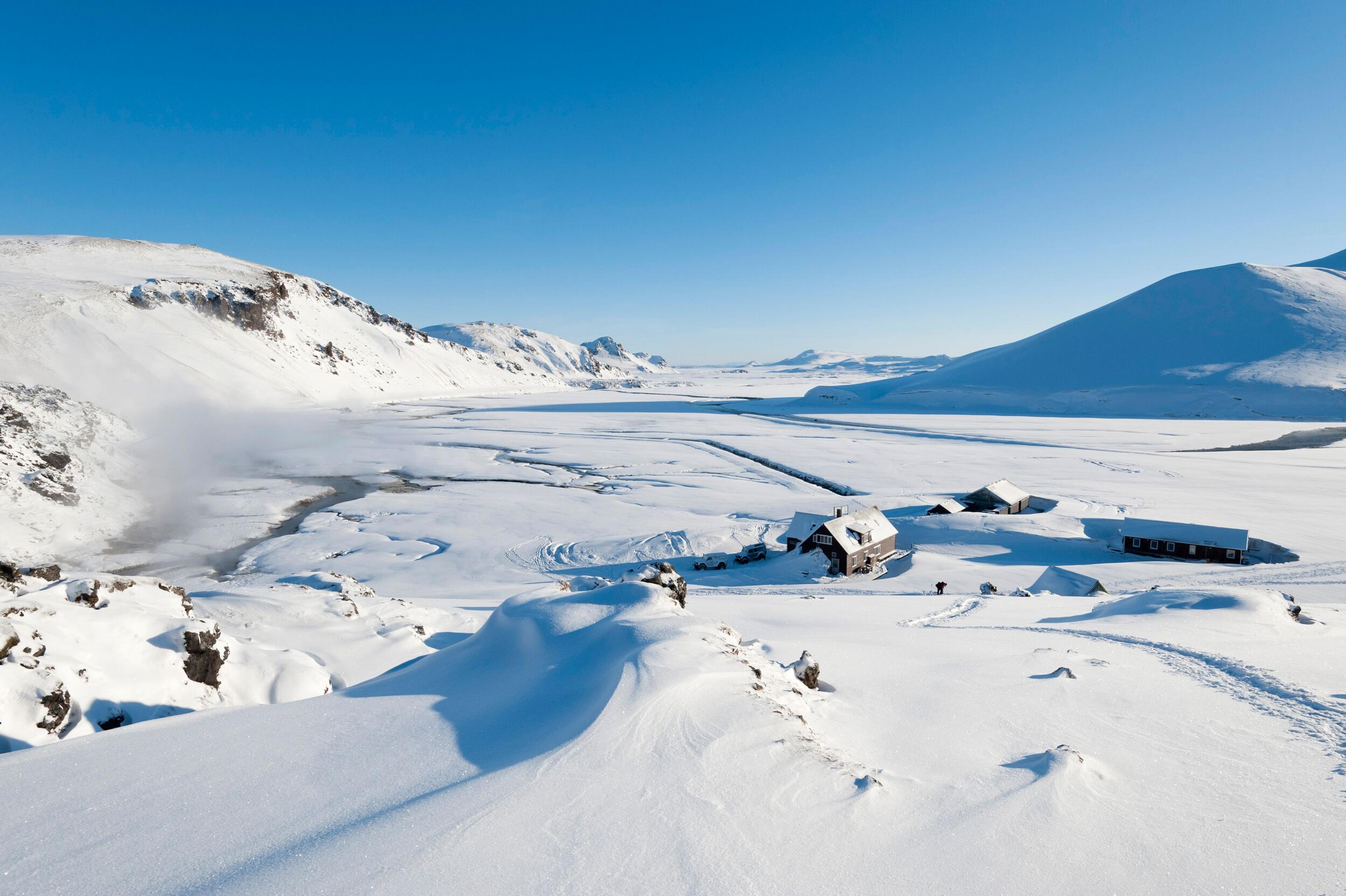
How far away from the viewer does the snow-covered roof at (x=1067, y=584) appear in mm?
20875

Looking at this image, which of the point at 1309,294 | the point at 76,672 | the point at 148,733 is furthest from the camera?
the point at 1309,294

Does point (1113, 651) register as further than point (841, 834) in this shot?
Yes

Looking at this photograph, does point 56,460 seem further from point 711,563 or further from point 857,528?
point 857,528

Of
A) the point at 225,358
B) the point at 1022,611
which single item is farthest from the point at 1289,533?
the point at 225,358

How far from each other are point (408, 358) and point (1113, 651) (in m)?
124

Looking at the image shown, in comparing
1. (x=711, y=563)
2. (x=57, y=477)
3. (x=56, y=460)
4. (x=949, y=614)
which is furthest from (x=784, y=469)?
(x=56, y=460)

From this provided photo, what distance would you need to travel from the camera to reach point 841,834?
14.2ft

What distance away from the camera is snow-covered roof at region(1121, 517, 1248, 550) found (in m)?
24.6

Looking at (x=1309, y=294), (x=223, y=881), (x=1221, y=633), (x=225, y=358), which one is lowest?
(x=1221, y=633)

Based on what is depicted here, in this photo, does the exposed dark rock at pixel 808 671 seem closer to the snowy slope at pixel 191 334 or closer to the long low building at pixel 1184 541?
the long low building at pixel 1184 541

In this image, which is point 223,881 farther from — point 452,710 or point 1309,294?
point 1309,294

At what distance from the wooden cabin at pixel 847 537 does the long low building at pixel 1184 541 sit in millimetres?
10342

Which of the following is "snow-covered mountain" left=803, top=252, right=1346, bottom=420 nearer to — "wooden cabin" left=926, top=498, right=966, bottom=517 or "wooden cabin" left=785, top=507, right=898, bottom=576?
"wooden cabin" left=926, top=498, right=966, bottom=517

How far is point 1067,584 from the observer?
71.2 ft
